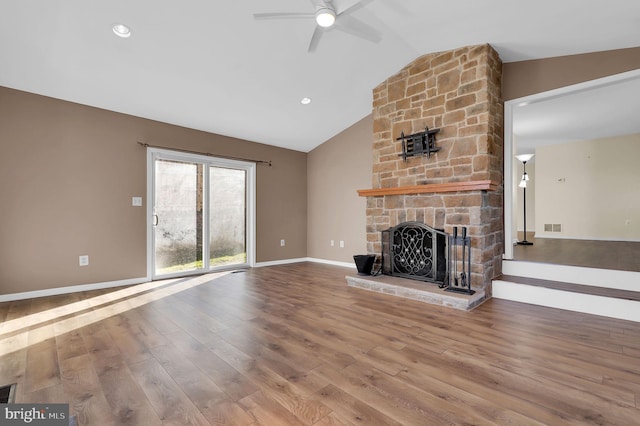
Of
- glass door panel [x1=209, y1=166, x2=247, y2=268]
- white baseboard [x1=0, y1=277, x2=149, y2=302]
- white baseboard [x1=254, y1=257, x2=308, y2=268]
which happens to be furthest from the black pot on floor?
white baseboard [x1=0, y1=277, x2=149, y2=302]

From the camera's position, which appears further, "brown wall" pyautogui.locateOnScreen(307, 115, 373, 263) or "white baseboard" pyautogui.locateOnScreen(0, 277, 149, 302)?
"brown wall" pyautogui.locateOnScreen(307, 115, 373, 263)

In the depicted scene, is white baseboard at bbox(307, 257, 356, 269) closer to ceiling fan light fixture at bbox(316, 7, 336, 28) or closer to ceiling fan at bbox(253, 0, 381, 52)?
ceiling fan at bbox(253, 0, 381, 52)

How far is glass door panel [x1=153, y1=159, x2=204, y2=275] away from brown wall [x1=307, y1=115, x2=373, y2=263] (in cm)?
229

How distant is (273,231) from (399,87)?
134 inches

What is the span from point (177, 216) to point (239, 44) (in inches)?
108

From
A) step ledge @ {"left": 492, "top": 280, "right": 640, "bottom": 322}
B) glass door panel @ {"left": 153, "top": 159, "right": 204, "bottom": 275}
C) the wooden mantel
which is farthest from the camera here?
glass door panel @ {"left": 153, "top": 159, "right": 204, "bottom": 275}

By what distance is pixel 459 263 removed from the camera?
3.37 meters

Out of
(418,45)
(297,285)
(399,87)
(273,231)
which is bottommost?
(297,285)

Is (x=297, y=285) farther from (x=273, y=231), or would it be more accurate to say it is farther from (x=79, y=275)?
(x=79, y=275)

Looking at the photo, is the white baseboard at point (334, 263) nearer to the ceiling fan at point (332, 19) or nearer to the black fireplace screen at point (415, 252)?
the black fireplace screen at point (415, 252)

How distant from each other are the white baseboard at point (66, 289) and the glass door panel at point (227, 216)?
1.22 m

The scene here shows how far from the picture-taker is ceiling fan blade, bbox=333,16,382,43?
2971 millimetres

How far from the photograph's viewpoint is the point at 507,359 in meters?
1.95

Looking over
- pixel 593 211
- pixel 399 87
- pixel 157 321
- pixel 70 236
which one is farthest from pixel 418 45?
pixel 593 211
